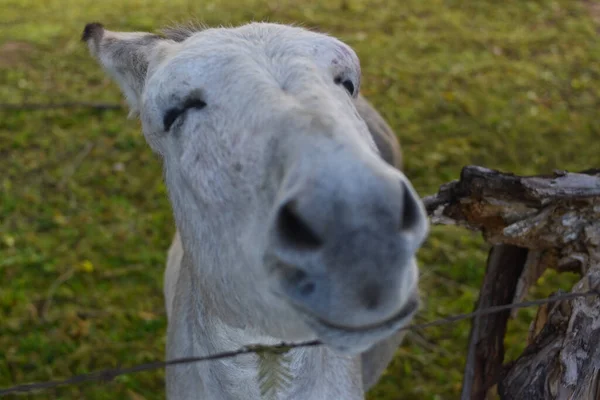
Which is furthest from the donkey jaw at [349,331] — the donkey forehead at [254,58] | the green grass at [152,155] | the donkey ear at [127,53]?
the green grass at [152,155]

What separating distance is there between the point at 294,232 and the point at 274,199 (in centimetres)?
18

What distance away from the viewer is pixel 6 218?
5.45 metres

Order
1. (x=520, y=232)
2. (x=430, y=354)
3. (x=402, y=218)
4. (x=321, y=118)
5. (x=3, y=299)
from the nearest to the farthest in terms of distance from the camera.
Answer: (x=402, y=218), (x=321, y=118), (x=520, y=232), (x=430, y=354), (x=3, y=299)

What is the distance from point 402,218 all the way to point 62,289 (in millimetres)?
4189

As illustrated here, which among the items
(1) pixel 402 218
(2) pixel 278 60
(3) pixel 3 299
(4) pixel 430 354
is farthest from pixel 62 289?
(1) pixel 402 218

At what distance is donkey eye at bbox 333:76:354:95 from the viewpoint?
1.87 m

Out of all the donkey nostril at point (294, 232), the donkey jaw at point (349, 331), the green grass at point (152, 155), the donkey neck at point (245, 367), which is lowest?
the green grass at point (152, 155)

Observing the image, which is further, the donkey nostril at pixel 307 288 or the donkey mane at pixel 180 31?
the donkey mane at pixel 180 31

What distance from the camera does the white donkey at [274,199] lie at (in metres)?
1.28

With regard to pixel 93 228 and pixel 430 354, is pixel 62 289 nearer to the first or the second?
pixel 93 228

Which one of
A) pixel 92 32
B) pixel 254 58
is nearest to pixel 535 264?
pixel 254 58

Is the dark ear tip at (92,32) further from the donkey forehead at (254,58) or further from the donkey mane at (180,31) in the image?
the donkey forehead at (254,58)

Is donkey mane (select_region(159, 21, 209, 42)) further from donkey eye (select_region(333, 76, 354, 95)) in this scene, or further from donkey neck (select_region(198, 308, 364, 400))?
donkey neck (select_region(198, 308, 364, 400))

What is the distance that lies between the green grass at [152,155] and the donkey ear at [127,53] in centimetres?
252
